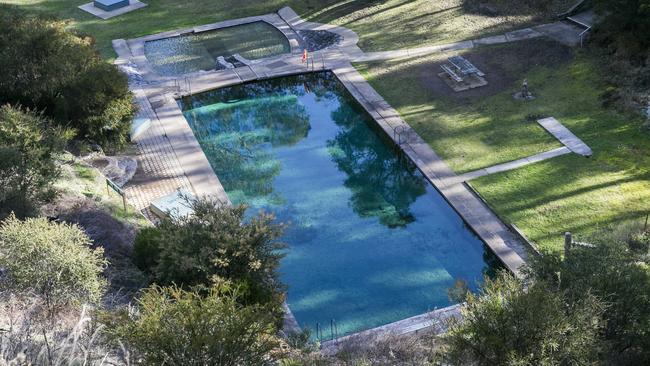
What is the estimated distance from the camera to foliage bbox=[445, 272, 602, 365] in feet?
46.5

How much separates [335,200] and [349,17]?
16.8m

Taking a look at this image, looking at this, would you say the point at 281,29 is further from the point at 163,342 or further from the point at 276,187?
the point at 163,342

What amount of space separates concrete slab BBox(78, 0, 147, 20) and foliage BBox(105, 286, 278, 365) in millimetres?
31710

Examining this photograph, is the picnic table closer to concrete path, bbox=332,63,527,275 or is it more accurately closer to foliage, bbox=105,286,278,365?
concrete path, bbox=332,63,527,275

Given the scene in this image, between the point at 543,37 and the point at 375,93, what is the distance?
342 inches

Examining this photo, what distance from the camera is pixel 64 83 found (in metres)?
28.5

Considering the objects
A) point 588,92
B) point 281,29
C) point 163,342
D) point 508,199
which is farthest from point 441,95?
point 163,342

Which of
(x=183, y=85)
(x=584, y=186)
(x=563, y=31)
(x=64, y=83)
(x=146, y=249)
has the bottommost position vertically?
(x=183, y=85)

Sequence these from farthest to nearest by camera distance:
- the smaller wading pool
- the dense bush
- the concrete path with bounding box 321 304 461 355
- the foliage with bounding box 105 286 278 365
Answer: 1. the smaller wading pool
2. the dense bush
3. the concrete path with bounding box 321 304 461 355
4. the foliage with bounding box 105 286 278 365

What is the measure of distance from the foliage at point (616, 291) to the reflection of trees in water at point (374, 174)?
359 inches

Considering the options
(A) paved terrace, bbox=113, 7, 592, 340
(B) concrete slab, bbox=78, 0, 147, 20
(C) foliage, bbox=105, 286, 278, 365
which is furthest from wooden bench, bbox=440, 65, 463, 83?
(C) foliage, bbox=105, 286, 278, 365

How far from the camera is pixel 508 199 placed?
2455 cm

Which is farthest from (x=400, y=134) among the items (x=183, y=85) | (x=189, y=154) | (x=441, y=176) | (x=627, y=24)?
(x=627, y=24)

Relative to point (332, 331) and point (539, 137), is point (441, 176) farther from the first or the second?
point (332, 331)
